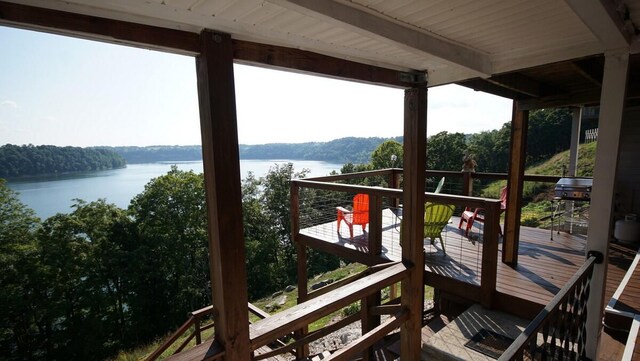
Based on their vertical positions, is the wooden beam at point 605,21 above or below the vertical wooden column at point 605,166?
above

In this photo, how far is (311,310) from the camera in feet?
6.56

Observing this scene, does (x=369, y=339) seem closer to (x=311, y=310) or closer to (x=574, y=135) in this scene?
(x=311, y=310)

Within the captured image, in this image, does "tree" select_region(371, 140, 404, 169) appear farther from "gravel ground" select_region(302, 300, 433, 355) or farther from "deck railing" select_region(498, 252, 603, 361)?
"deck railing" select_region(498, 252, 603, 361)

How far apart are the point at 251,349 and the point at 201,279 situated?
70.6ft

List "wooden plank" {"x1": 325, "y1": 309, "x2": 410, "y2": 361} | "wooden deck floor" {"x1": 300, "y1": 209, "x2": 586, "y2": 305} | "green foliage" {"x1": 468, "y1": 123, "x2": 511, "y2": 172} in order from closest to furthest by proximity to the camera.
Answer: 1. "wooden plank" {"x1": 325, "y1": 309, "x2": 410, "y2": 361}
2. "wooden deck floor" {"x1": 300, "y1": 209, "x2": 586, "y2": 305}
3. "green foliage" {"x1": 468, "y1": 123, "x2": 511, "y2": 172}

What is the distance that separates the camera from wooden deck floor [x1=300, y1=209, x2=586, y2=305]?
3426 millimetres

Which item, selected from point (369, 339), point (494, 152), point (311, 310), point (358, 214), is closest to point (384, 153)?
point (494, 152)

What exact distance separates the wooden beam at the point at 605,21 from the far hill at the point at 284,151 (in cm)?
5860

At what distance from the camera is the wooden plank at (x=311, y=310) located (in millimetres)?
1821

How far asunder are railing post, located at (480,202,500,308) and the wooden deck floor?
0.17 metres

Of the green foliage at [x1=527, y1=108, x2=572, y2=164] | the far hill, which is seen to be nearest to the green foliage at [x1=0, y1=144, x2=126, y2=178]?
the far hill

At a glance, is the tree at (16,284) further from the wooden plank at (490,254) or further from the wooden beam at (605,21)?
the wooden beam at (605,21)

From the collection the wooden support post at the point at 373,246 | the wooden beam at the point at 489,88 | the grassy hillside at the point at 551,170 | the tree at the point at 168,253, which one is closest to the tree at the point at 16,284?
the tree at the point at 168,253

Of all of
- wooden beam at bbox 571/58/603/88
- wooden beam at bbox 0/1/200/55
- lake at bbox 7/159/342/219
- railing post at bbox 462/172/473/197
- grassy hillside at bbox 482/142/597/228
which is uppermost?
wooden beam at bbox 571/58/603/88
